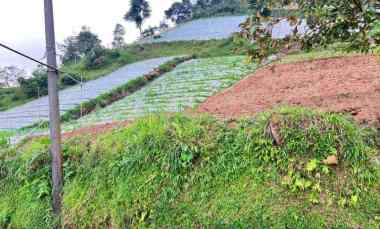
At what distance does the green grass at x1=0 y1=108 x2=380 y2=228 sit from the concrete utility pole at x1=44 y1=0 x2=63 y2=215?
0.11m

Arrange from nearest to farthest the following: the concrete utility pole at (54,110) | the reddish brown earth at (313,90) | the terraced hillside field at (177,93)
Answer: the concrete utility pole at (54,110) → the reddish brown earth at (313,90) → the terraced hillside field at (177,93)

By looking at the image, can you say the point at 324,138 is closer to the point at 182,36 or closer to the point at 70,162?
the point at 70,162

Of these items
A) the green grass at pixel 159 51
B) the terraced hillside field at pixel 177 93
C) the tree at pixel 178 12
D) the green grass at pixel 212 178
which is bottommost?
the green grass at pixel 212 178

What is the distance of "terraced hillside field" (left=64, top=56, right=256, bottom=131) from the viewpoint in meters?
6.88

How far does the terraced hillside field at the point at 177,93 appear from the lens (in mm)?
6879

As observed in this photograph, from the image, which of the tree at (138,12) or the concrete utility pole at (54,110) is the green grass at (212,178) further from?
the tree at (138,12)

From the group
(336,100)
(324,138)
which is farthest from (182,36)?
(324,138)

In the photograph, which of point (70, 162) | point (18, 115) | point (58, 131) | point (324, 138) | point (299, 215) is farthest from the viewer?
point (18, 115)

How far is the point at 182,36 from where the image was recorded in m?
20.1

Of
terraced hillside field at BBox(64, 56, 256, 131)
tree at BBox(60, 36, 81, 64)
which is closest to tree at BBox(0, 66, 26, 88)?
tree at BBox(60, 36, 81, 64)

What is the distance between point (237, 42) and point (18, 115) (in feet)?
26.0

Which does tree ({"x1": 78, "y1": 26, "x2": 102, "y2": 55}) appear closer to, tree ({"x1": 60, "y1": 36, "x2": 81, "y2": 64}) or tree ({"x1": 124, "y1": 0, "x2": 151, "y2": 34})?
tree ({"x1": 60, "y1": 36, "x2": 81, "y2": 64})

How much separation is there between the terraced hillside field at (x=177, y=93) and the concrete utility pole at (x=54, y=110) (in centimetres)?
236

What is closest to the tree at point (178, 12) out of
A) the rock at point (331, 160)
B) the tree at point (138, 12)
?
the tree at point (138, 12)
